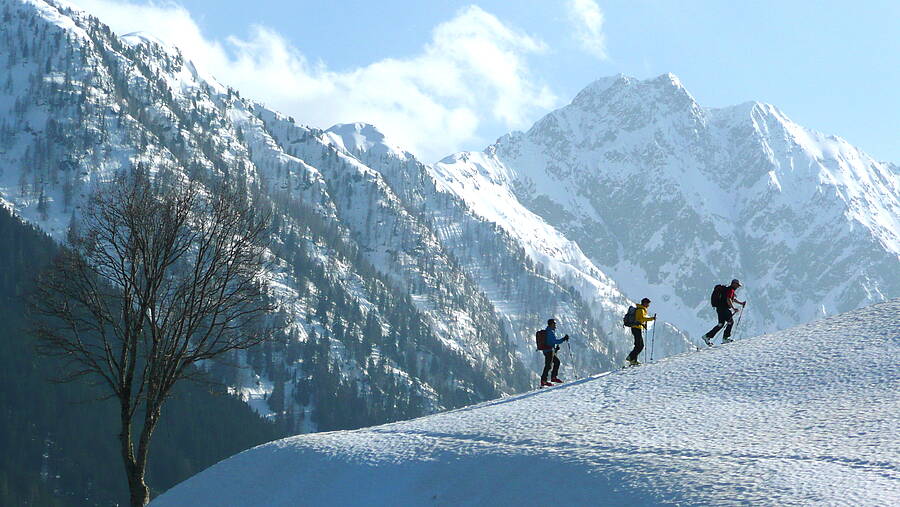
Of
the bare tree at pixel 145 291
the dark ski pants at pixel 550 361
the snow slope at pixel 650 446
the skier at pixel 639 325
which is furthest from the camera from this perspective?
the dark ski pants at pixel 550 361

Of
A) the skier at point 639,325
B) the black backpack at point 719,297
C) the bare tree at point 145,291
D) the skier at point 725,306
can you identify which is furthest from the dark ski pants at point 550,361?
the bare tree at point 145,291

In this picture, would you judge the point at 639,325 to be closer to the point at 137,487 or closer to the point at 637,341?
the point at 637,341

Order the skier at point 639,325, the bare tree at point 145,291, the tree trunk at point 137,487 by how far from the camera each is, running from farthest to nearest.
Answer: the skier at point 639,325 < the bare tree at point 145,291 < the tree trunk at point 137,487

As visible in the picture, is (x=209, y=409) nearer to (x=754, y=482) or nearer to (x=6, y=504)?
(x=6, y=504)

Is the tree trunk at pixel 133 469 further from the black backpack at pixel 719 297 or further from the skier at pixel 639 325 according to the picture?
the black backpack at pixel 719 297

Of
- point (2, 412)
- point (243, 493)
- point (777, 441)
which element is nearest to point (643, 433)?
point (777, 441)

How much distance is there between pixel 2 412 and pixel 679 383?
538ft

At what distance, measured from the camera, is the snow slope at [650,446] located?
1420 centimetres

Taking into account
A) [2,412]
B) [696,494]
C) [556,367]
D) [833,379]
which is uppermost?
[2,412]

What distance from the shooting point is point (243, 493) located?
1869 centimetres

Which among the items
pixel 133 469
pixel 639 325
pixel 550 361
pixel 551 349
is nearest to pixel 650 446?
pixel 639 325

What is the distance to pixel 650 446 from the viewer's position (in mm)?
16328

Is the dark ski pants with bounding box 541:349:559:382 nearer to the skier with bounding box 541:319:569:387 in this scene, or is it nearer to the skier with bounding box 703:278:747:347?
the skier with bounding box 541:319:569:387

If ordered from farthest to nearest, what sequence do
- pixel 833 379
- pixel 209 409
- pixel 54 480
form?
pixel 209 409 → pixel 54 480 → pixel 833 379
